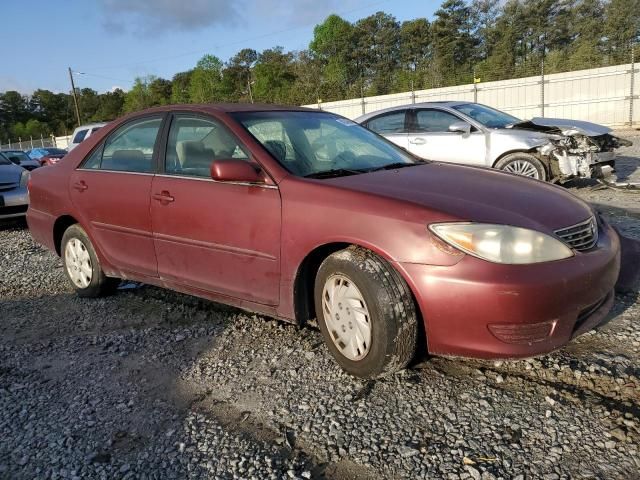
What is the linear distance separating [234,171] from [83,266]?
7.06 ft

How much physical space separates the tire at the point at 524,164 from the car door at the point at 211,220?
17.0 ft

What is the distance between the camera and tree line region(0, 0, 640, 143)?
32438 mm

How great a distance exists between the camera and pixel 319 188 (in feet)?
9.60

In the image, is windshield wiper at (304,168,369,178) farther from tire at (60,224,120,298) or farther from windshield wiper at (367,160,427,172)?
tire at (60,224,120,298)

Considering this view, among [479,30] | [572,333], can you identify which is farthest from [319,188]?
[479,30]

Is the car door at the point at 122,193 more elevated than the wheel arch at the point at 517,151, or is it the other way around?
the car door at the point at 122,193

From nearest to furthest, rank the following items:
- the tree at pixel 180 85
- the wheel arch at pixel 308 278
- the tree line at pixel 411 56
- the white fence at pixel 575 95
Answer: the wheel arch at pixel 308 278 → the white fence at pixel 575 95 → the tree line at pixel 411 56 → the tree at pixel 180 85

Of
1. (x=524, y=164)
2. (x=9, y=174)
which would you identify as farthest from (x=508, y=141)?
(x=9, y=174)

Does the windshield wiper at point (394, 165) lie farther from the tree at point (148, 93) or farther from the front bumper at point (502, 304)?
the tree at point (148, 93)

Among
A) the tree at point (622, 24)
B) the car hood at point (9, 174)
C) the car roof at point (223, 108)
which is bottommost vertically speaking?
the car hood at point (9, 174)

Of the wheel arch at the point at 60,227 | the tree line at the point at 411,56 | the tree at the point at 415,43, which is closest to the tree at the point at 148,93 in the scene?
the tree line at the point at 411,56

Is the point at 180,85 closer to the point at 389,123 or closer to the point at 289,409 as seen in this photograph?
the point at 389,123

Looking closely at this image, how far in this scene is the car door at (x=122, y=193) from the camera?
3.83 metres

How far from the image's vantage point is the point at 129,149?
411 centimetres
